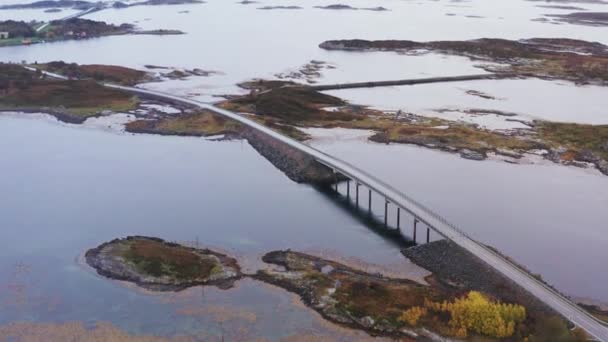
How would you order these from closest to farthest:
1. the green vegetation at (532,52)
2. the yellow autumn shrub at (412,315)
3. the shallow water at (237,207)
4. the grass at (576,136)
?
the yellow autumn shrub at (412,315) → the shallow water at (237,207) → the grass at (576,136) → the green vegetation at (532,52)

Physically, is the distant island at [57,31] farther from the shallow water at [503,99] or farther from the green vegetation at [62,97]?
the shallow water at [503,99]

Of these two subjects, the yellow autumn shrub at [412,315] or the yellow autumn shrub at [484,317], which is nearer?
the yellow autumn shrub at [484,317]

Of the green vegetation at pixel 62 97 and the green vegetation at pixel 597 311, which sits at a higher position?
the green vegetation at pixel 62 97

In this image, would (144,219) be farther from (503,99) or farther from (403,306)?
(503,99)

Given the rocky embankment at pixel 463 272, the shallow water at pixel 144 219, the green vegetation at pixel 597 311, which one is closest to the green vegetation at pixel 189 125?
the shallow water at pixel 144 219

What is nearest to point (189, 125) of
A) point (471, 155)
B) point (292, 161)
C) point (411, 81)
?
point (292, 161)

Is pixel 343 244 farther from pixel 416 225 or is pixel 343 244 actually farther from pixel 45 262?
pixel 45 262

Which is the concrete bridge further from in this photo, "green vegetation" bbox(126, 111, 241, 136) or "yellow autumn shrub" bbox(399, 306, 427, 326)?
"yellow autumn shrub" bbox(399, 306, 427, 326)
